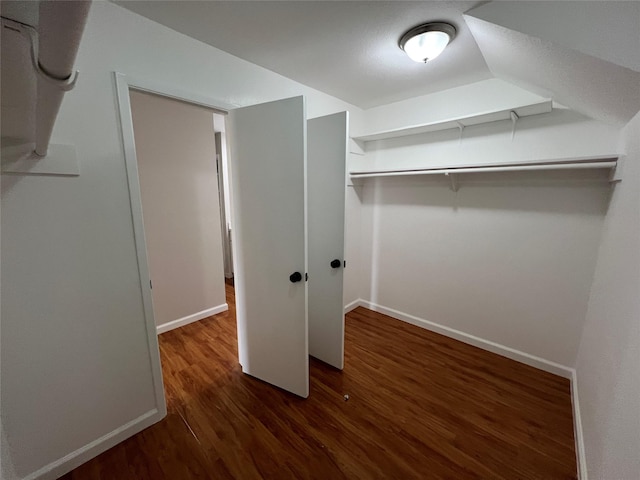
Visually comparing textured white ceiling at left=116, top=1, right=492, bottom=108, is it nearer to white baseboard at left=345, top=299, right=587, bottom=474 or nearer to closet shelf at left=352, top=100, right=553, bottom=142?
closet shelf at left=352, top=100, right=553, bottom=142

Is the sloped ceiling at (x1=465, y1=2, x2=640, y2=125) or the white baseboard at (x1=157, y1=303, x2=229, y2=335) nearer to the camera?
the sloped ceiling at (x1=465, y1=2, x2=640, y2=125)

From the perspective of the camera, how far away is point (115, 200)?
143 cm

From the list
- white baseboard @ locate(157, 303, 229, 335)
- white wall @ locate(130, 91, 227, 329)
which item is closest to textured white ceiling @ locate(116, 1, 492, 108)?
white wall @ locate(130, 91, 227, 329)

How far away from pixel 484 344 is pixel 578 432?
911 mm

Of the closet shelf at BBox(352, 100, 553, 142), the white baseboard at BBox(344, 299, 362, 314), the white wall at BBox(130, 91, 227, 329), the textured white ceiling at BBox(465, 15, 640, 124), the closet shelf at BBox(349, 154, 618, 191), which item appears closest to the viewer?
the textured white ceiling at BBox(465, 15, 640, 124)

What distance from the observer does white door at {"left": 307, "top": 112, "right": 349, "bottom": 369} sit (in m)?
1.96

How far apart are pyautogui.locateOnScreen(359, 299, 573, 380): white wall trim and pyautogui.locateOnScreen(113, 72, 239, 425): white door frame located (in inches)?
92.3

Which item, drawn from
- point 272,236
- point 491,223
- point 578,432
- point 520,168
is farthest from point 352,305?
point 520,168

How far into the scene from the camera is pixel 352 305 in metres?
3.26

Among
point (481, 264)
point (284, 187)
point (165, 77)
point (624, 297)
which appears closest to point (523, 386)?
point (481, 264)

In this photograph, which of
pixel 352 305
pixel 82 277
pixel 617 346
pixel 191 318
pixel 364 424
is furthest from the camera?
pixel 352 305

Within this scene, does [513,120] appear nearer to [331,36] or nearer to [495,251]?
[495,251]

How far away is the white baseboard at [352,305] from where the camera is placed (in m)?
3.19

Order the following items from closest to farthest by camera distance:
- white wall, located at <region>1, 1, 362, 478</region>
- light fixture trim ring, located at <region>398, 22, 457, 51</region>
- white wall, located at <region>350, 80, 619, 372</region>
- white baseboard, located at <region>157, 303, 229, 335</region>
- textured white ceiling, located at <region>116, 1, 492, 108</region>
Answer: white wall, located at <region>1, 1, 362, 478</region>, textured white ceiling, located at <region>116, 1, 492, 108</region>, light fixture trim ring, located at <region>398, 22, 457, 51</region>, white wall, located at <region>350, 80, 619, 372</region>, white baseboard, located at <region>157, 303, 229, 335</region>
